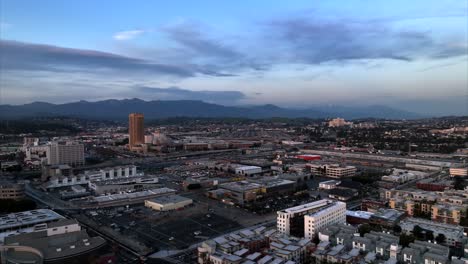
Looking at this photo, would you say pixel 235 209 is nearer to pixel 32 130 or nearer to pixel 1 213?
pixel 1 213

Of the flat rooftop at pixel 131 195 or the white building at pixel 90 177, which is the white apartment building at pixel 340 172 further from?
the white building at pixel 90 177

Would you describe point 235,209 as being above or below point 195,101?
below

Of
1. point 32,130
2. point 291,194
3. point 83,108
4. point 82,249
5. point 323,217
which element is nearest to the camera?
point 82,249

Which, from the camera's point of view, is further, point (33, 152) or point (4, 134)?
point (4, 134)

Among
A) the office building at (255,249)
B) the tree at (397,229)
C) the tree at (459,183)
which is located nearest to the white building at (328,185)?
the tree at (459,183)

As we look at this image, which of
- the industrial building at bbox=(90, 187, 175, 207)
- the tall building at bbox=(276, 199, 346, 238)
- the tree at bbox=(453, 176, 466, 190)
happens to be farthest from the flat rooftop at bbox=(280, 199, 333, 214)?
A: the tree at bbox=(453, 176, 466, 190)

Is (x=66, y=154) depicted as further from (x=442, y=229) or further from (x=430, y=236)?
(x=442, y=229)

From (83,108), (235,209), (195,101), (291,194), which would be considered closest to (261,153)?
(291,194)

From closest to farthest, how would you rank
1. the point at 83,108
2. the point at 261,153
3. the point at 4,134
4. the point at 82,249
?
the point at 82,249
the point at 261,153
the point at 4,134
the point at 83,108
